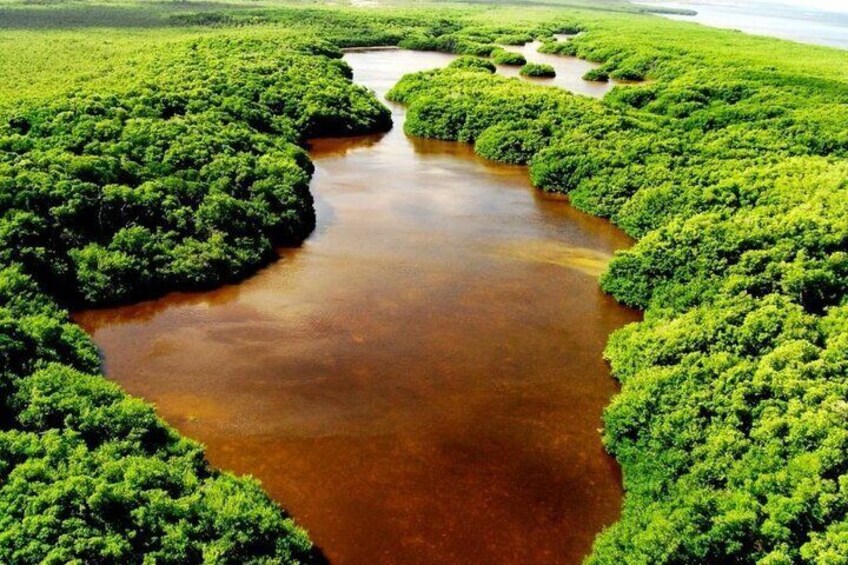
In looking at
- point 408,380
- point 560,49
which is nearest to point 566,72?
point 560,49

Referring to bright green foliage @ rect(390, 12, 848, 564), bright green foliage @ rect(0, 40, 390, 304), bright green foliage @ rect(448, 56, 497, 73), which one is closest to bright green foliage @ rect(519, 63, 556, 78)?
bright green foliage @ rect(448, 56, 497, 73)

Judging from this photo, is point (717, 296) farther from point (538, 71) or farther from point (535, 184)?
point (538, 71)

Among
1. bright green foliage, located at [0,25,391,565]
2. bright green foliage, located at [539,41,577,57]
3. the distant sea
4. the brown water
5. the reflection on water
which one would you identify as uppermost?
the distant sea

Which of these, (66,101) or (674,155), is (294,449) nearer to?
(66,101)

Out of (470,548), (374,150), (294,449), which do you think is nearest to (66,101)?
(374,150)

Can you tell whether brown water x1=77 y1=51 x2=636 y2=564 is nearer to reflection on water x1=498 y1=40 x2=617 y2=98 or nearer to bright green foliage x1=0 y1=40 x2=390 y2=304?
bright green foliage x1=0 y1=40 x2=390 y2=304

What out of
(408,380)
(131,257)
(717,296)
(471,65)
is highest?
(471,65)

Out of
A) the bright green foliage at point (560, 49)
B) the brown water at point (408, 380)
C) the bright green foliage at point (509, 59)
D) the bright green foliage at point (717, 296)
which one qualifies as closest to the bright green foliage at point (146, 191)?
the brown water at point (408, 380)
